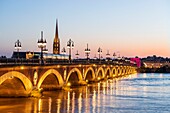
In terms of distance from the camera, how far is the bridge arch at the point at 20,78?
2146 inches

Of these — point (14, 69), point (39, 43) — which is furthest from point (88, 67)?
point (14, 69)

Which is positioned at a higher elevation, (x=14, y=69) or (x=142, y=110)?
(x=14, y=69)

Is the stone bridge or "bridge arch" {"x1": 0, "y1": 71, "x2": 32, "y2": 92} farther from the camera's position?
the stone bridge

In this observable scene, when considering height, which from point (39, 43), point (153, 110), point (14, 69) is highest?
point (39, 43)

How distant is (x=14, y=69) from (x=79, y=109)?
11.0m

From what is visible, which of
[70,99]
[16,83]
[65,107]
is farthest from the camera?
[70,99]

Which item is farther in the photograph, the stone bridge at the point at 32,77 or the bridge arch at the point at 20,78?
the stone bridge at the point at 32,77

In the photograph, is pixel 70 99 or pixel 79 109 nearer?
pixel 79 109

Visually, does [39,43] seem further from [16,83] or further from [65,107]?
[65,107]

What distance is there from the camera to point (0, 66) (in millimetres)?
53281

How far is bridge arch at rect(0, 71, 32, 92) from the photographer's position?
54.5 metres

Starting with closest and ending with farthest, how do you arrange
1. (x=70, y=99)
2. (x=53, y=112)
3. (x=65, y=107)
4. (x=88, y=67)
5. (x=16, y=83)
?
Result: 1. (x=53, y=112)
2. (x=65, y=107)
3. (x=16, y=83)
4. (x=70, y=99)
5. (x=88, y=67)

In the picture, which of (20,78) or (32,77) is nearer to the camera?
(20,78)

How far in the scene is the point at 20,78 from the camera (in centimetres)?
6019
